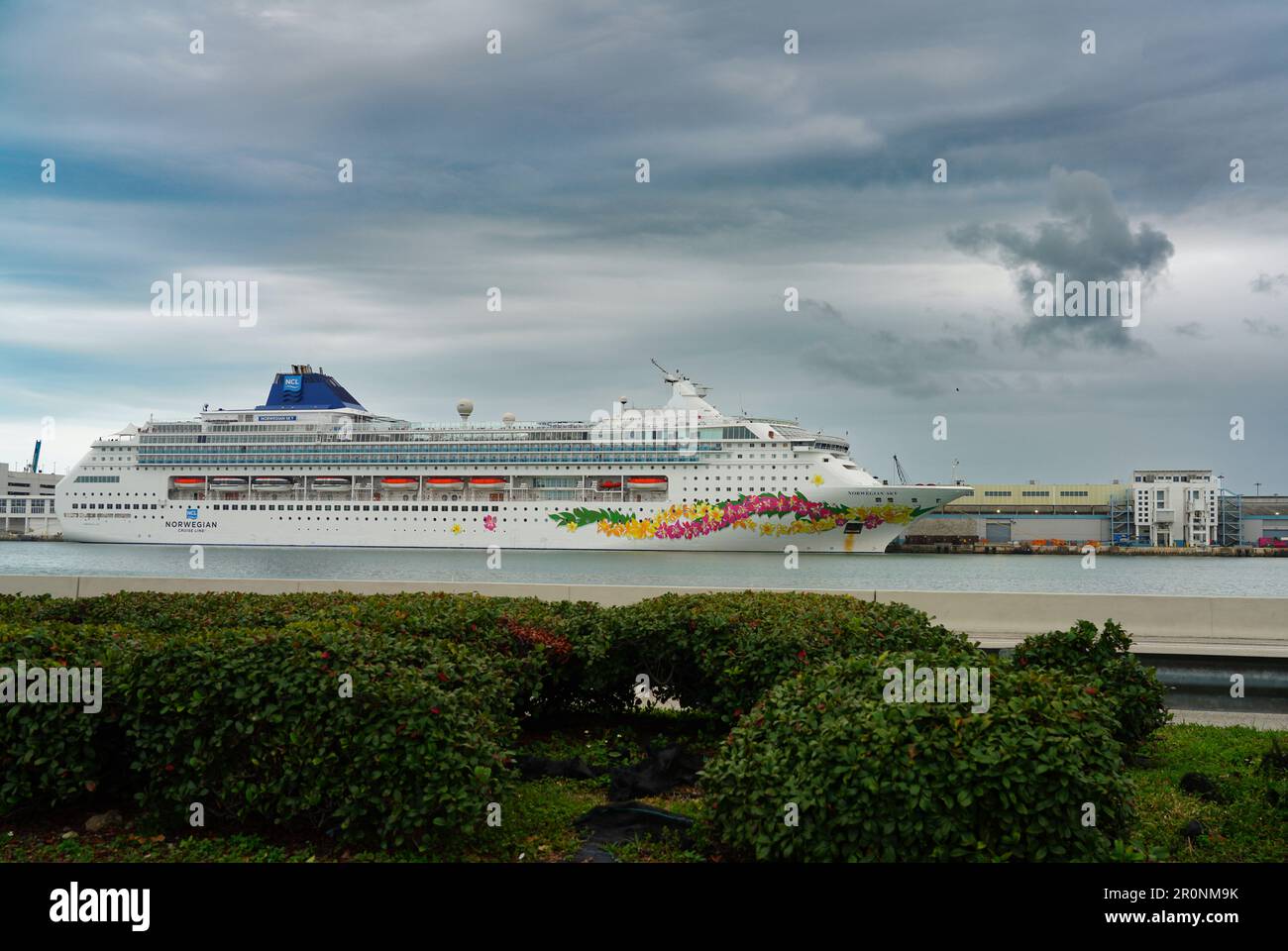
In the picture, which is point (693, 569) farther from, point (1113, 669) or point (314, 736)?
point (314, 736)

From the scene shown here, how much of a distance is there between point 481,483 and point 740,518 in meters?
16.2

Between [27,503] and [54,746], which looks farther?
[27,503]

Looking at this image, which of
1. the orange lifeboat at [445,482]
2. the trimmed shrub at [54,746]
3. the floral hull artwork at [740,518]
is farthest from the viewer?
the orange lifeboat at [445,482]

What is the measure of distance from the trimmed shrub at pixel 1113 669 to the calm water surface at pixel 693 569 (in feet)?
78.7

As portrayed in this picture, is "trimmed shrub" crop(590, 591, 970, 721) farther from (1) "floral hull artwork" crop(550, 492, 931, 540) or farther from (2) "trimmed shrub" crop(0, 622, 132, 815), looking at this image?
(1) "floral hull artwork" crop(550, 492, 931, 540)

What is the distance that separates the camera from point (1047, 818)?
13.7 feet

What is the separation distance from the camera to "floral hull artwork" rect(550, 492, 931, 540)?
56438 millimetres

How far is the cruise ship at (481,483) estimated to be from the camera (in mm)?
57531

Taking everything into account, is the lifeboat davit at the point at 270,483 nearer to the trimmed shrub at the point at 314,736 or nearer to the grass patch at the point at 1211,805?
the trimmed shrub at the point at 314,736

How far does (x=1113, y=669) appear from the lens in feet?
24.0

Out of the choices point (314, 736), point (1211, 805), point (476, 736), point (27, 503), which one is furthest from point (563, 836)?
point (27, 503)

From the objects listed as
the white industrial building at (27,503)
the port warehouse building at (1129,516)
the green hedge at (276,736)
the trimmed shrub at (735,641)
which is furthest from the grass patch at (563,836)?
the white industrial building at (27,503)
